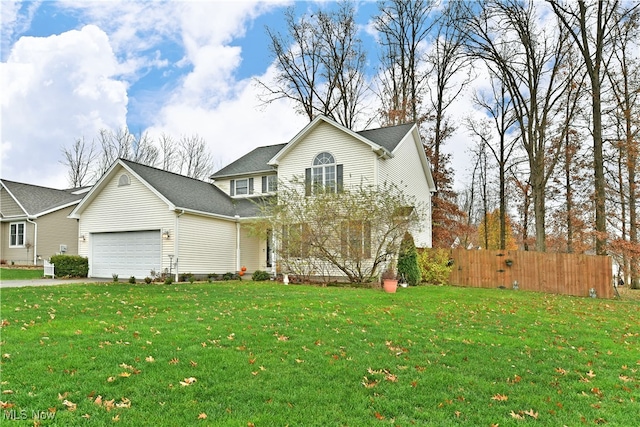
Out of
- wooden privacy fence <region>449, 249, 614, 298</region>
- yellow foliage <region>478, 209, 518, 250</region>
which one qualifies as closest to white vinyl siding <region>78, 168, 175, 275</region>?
wooden privacy fence <region>449, 249, 614, 298</region>

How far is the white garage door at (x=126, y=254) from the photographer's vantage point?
18062 millimetres

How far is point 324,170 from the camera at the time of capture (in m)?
18.2

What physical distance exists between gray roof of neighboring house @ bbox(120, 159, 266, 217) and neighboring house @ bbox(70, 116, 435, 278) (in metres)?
0.07

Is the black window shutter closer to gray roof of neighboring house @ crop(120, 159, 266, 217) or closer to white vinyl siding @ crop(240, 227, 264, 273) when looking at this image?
gray roof of neighboring house @ crop(120, 159, 266, 217)

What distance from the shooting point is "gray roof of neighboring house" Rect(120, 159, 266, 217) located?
18203 millimetres

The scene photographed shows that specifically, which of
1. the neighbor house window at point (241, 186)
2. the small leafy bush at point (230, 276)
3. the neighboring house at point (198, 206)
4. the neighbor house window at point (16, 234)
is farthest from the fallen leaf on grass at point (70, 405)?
the neighbor house window at point (16, 234)

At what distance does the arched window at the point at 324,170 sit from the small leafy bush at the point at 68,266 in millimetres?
11521

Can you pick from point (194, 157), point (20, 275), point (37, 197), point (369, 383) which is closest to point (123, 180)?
point (20, 275)

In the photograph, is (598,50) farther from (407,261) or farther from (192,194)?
(192,194)

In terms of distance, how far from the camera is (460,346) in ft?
21.1

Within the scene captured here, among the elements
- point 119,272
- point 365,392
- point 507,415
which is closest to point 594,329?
point 507,415

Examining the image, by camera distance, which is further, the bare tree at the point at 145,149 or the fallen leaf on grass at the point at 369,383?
the bare tree at the point at 145,149

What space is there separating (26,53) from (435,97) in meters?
23.6

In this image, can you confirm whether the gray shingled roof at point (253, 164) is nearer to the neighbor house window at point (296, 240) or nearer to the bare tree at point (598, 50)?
the neighbor house window at point (296, 240)
